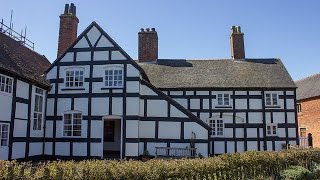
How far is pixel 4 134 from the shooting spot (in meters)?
15.2

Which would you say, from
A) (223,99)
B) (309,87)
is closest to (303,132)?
(309,87)

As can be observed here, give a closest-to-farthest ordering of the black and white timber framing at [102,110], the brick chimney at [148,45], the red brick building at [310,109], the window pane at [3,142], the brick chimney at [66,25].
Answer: the window pane at [3,142] → the black and white timber framing at [102,110] → the brick chimney at [66,25] → the brick chimney at [148,45] → the red brick building at [310,109]

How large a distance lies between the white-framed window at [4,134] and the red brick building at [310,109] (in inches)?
1087

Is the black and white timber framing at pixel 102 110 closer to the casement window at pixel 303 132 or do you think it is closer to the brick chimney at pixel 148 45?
the brick chimney at pixel 148 45

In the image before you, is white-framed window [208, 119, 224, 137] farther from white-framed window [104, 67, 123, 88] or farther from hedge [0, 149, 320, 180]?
hedge [0, 149, 320, 180]

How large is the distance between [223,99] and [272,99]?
3.94m

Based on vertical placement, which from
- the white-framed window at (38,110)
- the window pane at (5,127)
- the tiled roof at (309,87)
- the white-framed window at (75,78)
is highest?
the tiled roof at (309,87)

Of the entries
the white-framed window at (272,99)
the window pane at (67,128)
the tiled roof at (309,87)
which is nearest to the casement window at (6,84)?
the window pane at (67,128)

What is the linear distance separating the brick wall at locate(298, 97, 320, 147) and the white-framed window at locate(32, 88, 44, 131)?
2747 cm

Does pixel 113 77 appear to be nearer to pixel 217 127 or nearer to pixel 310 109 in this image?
pixel 217 127

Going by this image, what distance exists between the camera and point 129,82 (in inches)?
754

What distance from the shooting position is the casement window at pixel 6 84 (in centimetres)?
1485

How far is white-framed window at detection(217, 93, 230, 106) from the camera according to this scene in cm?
2478

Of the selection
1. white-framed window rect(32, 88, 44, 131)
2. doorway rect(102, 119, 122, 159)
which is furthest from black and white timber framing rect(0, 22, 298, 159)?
white-framed window rect(32, 88, 44, 131)
